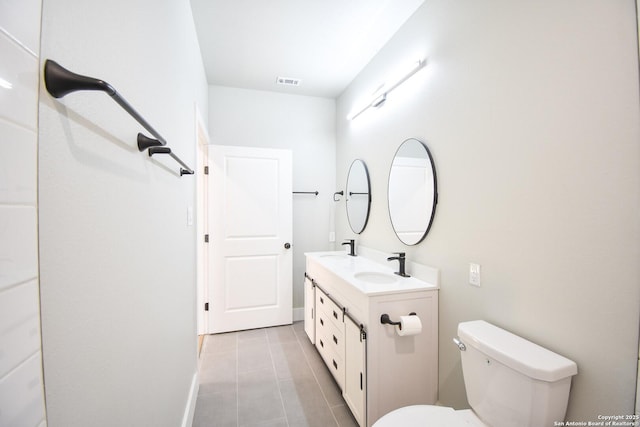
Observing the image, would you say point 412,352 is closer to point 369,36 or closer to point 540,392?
point 540,392

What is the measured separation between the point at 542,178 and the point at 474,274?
554mm

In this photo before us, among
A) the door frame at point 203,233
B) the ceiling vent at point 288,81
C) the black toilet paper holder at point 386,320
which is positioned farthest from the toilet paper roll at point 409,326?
the ceiling vent at point 288,81

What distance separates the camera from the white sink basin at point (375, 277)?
193 cm

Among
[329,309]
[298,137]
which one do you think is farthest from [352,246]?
[298,137]

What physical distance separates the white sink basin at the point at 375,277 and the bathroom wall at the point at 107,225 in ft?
4.20

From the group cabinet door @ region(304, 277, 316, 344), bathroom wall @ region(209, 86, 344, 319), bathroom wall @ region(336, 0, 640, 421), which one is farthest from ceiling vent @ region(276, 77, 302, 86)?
cabinet door @ region(304, 277, 316, 344)

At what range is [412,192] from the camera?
74.1 inches

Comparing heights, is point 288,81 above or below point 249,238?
above

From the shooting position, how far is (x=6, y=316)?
334 millimetres

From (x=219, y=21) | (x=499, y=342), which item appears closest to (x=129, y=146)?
(x=499, y=342)

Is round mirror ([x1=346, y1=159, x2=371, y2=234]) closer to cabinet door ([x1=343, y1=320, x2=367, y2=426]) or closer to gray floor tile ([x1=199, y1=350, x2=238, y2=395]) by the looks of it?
cabinet door ([x1=343, y1=320, x2=367, y2=426])

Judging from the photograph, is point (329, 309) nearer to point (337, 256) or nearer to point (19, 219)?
point (337, 256)

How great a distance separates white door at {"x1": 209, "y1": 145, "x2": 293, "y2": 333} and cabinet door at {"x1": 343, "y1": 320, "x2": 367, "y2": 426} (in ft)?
4.90

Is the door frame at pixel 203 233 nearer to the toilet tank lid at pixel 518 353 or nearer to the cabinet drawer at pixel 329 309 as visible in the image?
the cabinet drawer at pixel 329 309
